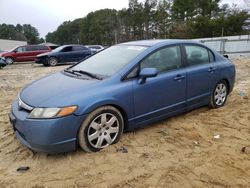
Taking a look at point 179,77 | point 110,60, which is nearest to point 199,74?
point 179,77

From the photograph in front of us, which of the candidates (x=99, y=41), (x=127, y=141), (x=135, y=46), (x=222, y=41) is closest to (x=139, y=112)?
(x=127, y=141)

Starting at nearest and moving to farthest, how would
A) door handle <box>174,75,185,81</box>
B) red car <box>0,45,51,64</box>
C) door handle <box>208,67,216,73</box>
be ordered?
door handle <box>174,75,185,81</box> < door handle <box>208,67,216,73</box> < red car <box>0,45,51,64</box>

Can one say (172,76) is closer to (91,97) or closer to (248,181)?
(91,97)

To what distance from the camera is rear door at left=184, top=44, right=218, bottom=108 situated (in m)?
5.10

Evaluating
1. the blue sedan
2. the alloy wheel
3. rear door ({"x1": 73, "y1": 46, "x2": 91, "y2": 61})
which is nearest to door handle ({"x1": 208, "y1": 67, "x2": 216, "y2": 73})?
the blue sedan

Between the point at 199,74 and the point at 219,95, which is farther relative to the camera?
the point at 219,95

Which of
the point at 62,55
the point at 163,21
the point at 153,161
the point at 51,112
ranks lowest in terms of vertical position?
the point at 153,161

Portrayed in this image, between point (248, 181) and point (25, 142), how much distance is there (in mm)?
2717

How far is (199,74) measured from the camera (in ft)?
17.1

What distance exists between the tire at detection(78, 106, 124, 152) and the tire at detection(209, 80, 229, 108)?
7.90 feet

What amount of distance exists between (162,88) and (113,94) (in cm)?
96

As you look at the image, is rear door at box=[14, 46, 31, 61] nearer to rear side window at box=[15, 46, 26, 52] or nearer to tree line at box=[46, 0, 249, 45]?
rear side window at box=[15, 46, 26, 52]

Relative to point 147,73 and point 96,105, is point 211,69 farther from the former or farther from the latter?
point 96,105

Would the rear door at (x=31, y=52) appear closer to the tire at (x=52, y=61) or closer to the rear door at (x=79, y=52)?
the tire at (x=52, y=61)
